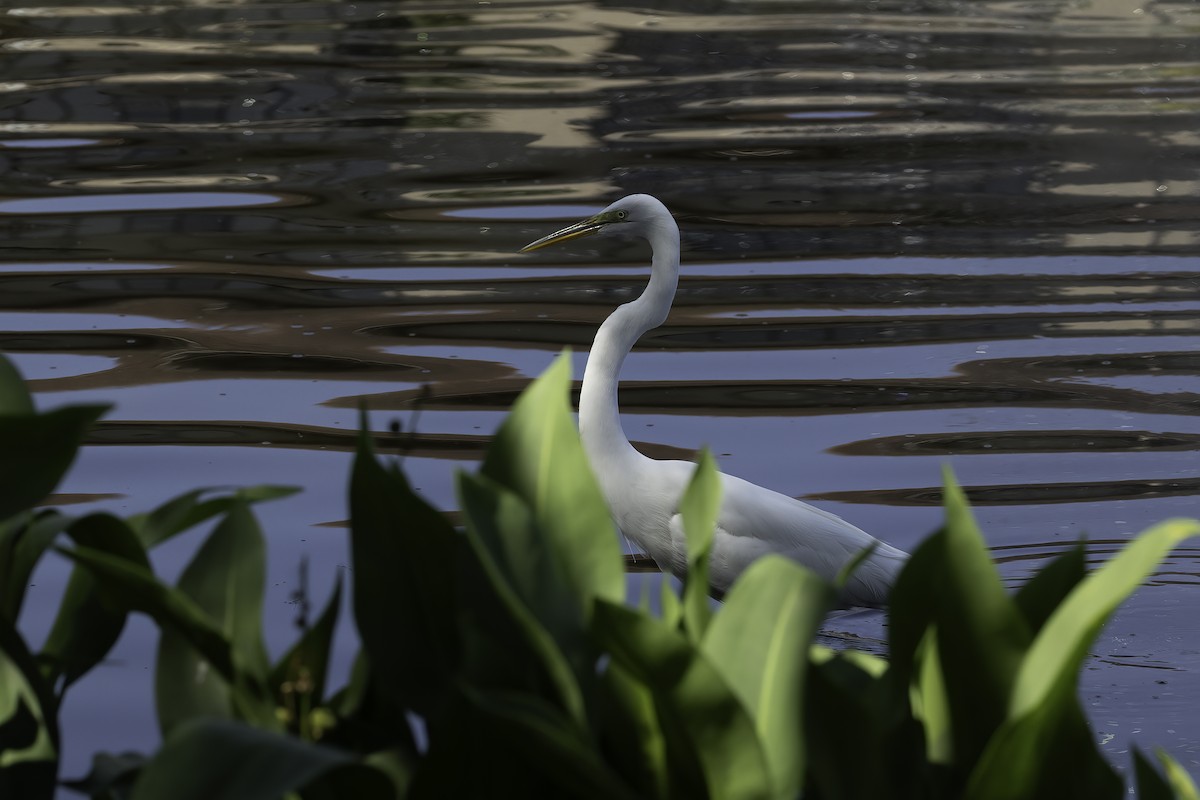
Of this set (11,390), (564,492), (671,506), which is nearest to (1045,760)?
(564,492)

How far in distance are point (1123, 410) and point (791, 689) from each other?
184 inches

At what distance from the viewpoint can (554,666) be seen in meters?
1.40

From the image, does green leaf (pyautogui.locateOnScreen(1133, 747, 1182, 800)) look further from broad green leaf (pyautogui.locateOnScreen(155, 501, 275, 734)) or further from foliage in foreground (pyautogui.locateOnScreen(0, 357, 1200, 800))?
broad green leaf (pyautogui.locateOnScreen(155, 501, 275, 734))

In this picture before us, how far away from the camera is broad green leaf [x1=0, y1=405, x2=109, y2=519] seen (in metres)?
1.47

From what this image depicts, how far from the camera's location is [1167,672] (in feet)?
12.3

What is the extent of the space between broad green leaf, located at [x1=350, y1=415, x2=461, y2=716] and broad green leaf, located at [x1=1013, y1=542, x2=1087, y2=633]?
0.51 m

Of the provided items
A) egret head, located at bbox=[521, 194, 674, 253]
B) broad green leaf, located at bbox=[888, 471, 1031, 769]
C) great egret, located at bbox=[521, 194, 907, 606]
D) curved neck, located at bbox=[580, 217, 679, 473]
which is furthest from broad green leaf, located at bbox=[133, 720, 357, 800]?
egret head, located at bbox=[521, 194, 674, 253]

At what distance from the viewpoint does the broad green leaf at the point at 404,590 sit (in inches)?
Answer: 59.1

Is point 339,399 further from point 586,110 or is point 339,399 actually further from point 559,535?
point 586,110

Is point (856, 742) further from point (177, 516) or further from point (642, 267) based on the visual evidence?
point (642, 267)

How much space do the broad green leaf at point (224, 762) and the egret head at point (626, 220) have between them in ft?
10.9

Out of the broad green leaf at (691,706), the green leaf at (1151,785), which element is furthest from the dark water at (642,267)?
the green leaf at (1151,785)

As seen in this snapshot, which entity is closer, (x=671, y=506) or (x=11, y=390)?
(x=11, y=390)

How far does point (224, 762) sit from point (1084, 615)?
671 mm
